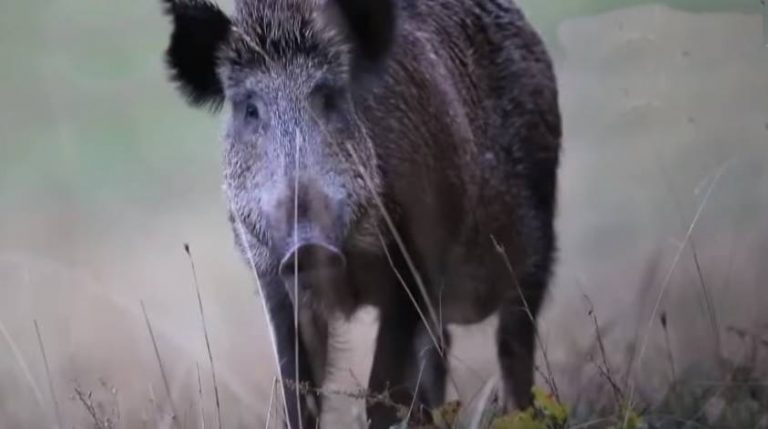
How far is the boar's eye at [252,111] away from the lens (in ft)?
12.4

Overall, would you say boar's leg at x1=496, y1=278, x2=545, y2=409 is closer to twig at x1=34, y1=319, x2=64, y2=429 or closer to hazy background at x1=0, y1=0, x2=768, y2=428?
hazy background at x1=0, y1=0, x2=768, y2=428

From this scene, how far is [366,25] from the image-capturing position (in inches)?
153

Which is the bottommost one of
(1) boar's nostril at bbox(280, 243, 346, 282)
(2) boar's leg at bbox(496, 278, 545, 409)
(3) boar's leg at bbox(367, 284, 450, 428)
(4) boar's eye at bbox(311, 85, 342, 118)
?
(2) boar's leg at bbox(496, 278, 545, 409)

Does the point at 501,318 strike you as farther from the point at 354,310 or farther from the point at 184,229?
the point at 184,229

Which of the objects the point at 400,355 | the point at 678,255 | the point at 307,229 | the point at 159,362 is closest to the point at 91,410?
the point at 159,362

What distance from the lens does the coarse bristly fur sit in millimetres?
3707

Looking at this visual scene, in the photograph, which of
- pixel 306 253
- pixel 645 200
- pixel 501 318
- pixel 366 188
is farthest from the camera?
pixel 501 318

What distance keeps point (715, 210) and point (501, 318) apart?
24.7 inches

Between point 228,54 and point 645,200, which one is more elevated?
point 228,54

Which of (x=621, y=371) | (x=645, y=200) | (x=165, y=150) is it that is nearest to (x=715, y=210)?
(x=645, y=200)

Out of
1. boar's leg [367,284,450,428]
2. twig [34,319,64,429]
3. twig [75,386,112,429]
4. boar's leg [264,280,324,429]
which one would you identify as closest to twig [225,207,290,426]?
boar's leg [264,280,324,429]

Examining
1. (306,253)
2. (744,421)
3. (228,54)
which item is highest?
(228,54)

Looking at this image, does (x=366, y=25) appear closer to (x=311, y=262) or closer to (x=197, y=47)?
→ (x=197, y=47)

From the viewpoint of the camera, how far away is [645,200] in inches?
159
